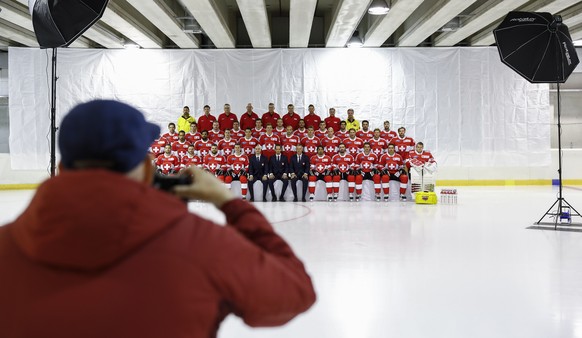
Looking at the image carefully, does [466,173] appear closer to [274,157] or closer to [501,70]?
[501,70]

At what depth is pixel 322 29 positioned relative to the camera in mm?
14195

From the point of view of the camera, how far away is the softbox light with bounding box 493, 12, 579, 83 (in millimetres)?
5828

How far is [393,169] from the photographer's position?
35.0 feet

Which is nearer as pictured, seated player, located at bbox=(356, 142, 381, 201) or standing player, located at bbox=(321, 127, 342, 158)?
seated player, located at bbox=(356, 142, 381, 201)

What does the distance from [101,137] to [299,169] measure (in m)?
9.91

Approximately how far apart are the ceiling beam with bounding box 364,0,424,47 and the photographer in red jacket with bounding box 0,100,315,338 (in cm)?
955

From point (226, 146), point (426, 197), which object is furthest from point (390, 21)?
point (226, 146)

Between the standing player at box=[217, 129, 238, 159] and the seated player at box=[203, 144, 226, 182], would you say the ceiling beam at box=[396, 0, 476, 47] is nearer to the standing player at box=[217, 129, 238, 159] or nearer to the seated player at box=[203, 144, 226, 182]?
the standing player at box=[217, 129, 238, 159]

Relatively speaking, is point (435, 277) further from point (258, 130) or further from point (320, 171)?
point (258, 130)

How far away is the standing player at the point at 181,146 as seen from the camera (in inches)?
421

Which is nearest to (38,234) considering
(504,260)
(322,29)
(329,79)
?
(504,260)

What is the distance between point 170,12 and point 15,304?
10.6m

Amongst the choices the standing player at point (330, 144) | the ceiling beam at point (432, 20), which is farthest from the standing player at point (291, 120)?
the ceiling beam at point (432, 20)

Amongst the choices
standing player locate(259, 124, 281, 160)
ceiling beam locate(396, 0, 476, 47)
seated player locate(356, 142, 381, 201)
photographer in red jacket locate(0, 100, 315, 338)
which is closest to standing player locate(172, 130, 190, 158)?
standing player locate(259, 124, 281, 160)
